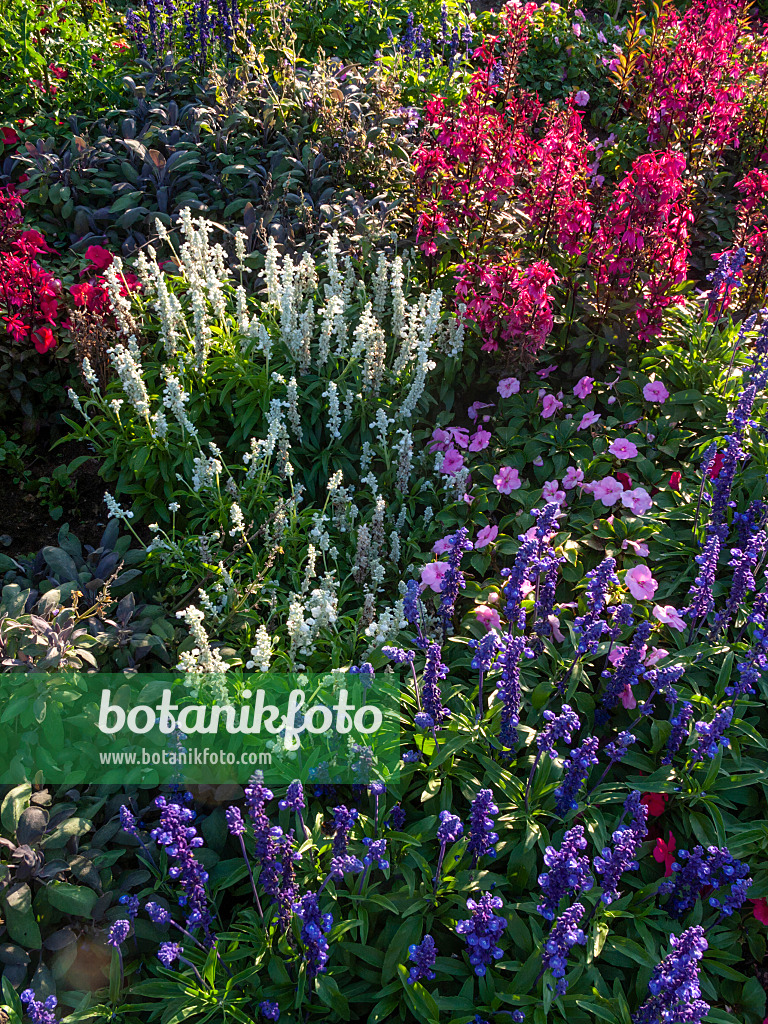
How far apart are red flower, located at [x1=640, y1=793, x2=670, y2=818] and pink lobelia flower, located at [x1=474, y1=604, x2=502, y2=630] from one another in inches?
36.1

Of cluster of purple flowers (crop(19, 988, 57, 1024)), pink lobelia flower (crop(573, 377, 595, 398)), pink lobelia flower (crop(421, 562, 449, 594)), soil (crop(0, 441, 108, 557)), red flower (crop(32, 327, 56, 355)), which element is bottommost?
soil (crop(0, 441, 108, 557))

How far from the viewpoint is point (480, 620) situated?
356 centimetres

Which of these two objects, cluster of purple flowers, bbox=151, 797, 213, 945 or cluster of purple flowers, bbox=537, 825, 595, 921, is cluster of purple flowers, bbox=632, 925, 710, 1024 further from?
cluster of purple flowers, bbox=151, 797, 213, 945

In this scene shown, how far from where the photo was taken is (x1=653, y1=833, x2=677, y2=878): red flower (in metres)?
2.83

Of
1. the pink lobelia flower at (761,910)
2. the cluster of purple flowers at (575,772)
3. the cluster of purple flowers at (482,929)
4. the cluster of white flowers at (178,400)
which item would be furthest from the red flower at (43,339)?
the pink lobelia flower at (761,910)

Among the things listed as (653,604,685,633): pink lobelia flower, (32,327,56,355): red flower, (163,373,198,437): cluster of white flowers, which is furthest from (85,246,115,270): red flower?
(653,604,685,633): pink lobelia flower

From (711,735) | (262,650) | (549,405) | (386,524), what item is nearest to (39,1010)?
(262,650)

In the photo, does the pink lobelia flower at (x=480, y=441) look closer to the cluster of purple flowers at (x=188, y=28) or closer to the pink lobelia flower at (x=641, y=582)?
the pink lobelia flower at (x=641, y=582)

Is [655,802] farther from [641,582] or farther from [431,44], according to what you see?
[431,44]

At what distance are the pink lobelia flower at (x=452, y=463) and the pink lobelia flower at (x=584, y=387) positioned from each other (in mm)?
786

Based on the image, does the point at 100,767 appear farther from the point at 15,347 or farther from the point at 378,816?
the point at 15,347

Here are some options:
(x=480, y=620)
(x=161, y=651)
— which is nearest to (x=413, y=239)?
(x=480, y=620)

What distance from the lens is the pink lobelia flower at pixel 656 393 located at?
4414 mm

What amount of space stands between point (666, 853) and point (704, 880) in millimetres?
377
